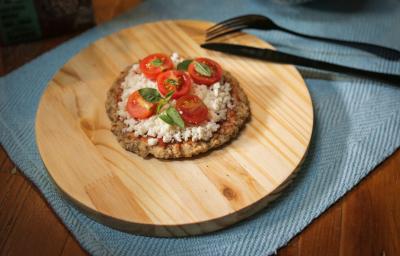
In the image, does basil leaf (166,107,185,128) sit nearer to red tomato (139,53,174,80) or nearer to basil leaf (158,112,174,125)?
basil leaf (158,112,174,125)

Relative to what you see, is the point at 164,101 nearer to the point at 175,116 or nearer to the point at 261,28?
the point at 175,116

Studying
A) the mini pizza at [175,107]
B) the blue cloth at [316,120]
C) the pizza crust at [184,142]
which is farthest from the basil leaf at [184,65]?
the blue cloth at [316,120]

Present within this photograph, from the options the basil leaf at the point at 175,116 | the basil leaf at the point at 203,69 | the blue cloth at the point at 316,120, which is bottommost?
the blue cloth at the point at 316,120

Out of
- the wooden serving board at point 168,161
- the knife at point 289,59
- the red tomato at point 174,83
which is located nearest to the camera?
the wooden serving board at point 168,161

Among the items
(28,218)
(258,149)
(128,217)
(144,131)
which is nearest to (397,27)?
(258,149)

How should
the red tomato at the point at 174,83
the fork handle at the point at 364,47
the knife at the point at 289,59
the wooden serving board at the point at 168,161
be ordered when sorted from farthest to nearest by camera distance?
the fork handle at the point at 364,47, the knife at the point at 289,59, the red tomato at the point at 174,83, the wooden serving board at the point at 168,161

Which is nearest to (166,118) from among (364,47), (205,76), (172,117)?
(172,117)

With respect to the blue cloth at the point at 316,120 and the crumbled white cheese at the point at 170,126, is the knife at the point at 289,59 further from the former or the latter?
the crumbled white cheese at the point at 170,126
